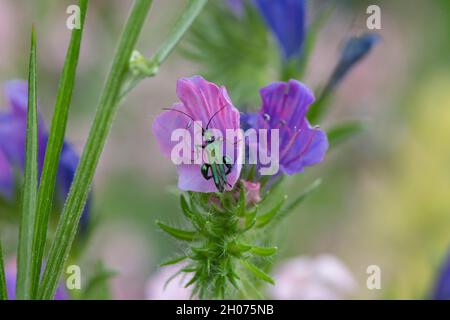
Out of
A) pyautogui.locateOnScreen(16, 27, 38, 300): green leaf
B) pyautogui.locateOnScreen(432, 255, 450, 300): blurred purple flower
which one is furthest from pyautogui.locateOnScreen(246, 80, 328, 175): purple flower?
pyautogui.locateOnScreen(432, 255, 450, 300): blurred purple flower

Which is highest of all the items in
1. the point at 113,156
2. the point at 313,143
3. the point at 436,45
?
the point at 436,45

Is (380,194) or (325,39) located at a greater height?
(325,39)

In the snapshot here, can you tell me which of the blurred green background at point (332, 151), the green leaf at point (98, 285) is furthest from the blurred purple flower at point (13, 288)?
the blurred green background at point (332, 151)

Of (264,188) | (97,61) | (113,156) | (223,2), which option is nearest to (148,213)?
(113,156)

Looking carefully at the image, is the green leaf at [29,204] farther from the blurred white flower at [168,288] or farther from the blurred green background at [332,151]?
the blurred green background at [332,151]

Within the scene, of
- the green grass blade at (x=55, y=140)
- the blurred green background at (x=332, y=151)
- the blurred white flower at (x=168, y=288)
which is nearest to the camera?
the green grass blade at (x=55, y=140)
